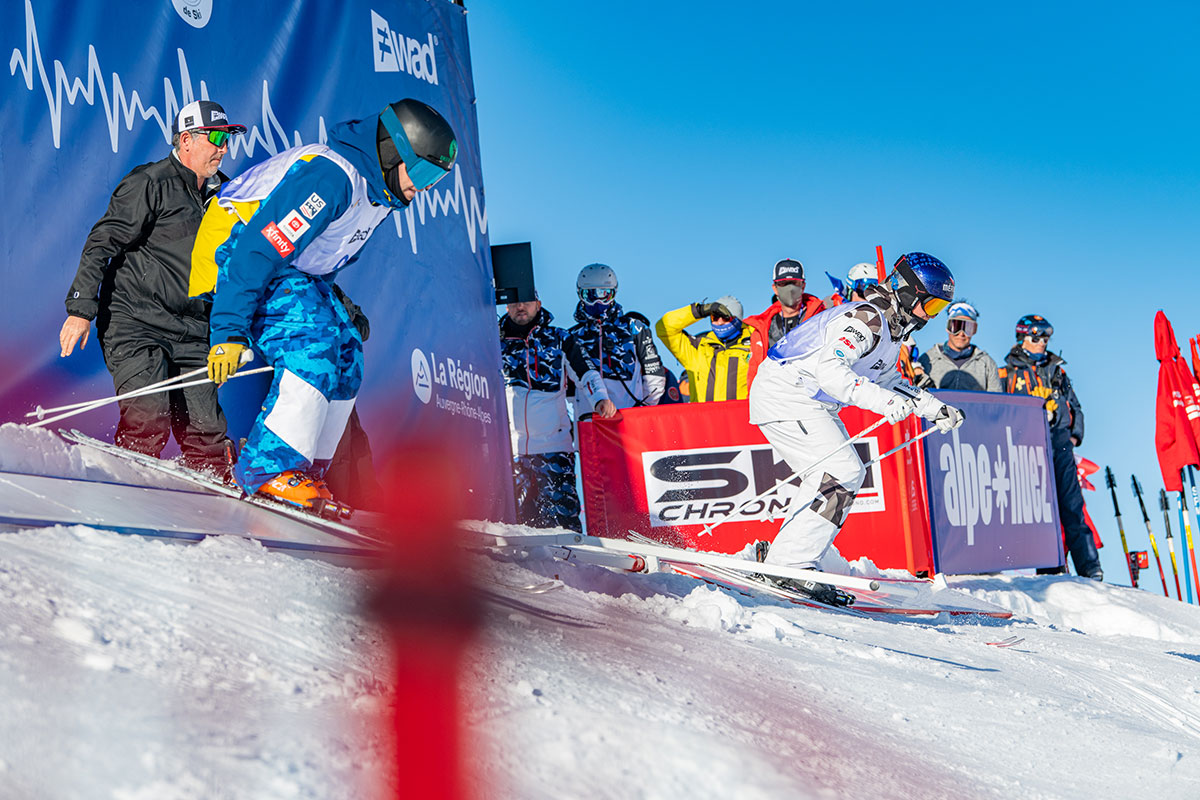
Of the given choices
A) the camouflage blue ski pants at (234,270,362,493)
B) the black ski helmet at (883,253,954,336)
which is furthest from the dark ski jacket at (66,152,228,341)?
the black ski helmet at (883,253,954,336)

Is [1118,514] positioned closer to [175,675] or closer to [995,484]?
[995,484]

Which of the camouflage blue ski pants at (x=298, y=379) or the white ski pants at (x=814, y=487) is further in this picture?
the white ski pants at (x=814, y=487)

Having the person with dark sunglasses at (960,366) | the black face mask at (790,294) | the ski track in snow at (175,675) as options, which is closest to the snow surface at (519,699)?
the ski track in snow at (175,675)

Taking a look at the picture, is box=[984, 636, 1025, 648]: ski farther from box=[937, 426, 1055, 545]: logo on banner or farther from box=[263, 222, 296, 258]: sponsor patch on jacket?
box=[263, 222, 296, 258]: sponsor patch on jacket

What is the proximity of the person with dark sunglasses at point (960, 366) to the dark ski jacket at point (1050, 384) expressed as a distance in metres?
0.43

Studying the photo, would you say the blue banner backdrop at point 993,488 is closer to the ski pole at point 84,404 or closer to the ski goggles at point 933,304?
the ski goggles at point 933,304

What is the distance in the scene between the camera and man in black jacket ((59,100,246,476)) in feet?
Answer: 14.5

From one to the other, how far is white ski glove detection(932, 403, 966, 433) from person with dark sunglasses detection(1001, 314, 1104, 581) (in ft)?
13.1

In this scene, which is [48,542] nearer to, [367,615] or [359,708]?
[367,615]

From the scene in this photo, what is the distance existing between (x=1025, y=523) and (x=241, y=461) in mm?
6632

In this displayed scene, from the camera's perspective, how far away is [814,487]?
5.42m

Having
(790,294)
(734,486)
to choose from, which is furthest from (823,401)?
(790,294)

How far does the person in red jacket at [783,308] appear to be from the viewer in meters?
7.79

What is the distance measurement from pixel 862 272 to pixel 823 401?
312cm
